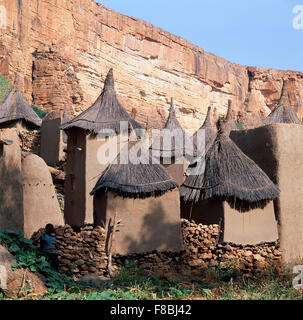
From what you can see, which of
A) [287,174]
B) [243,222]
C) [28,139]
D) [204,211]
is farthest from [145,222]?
[28,139]

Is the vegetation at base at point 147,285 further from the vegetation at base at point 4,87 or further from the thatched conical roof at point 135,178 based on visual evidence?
the vegetation at base at point 4,87

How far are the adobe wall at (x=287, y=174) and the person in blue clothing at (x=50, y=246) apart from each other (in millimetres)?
5209

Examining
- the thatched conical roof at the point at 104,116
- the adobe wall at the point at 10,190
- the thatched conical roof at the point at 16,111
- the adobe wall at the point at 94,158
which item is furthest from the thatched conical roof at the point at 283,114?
the thatched conical roof at the point at 16,111

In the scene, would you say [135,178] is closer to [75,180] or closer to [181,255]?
[181,255]

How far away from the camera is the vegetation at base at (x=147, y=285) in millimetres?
8891

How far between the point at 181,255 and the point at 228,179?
200cm

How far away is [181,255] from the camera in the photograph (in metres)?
12.7

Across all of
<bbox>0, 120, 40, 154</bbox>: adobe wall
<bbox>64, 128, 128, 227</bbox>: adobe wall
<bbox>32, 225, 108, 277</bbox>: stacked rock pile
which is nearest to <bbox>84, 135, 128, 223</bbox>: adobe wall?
<bbox>64, 128, 128, 227</bbox>: adobe wall

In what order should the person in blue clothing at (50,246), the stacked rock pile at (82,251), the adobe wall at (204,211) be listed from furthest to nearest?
the adobe wall at (204,211) < the stacked rock pile at (82,251) < the person in blue clothing at (50,246)

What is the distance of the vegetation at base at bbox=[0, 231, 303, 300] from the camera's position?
889 centimetres

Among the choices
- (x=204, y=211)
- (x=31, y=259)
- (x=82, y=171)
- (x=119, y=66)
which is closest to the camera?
(x=31, y=259)

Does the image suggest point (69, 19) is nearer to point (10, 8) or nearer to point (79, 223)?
point (10, 8)
